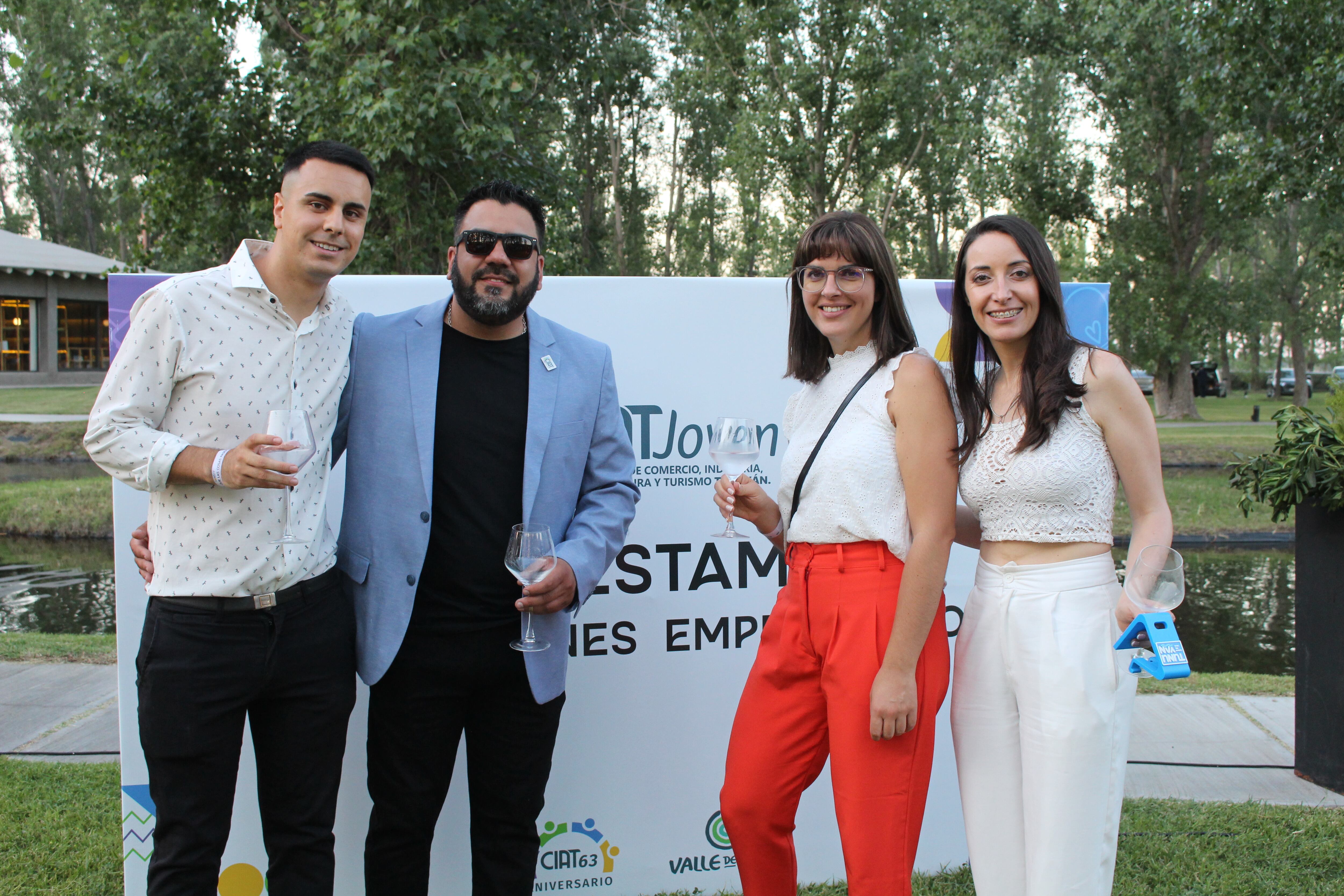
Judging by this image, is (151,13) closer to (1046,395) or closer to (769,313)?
(769,313)

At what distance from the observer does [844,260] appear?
231cm

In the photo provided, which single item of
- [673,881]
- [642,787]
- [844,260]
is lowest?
[673,881]

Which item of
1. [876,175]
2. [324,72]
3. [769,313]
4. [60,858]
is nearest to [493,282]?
[769,313]

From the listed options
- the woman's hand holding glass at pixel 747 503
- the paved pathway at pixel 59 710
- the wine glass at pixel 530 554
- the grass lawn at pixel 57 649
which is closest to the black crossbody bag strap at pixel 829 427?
the woman's hand holding glass at pixel 747 503

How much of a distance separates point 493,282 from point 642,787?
1993 mm

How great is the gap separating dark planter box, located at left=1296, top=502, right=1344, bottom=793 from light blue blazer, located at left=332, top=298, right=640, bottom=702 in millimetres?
3373

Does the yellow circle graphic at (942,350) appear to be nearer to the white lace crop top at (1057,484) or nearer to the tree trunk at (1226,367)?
the white lace crop top at (1057,484)

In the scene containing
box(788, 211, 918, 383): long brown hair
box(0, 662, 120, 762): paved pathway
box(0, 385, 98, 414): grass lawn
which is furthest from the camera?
box(0, 385, 98, 414): grass lawn

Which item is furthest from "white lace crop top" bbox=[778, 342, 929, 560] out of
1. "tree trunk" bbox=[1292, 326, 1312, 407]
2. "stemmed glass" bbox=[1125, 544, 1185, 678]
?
"tree trunk" bbox=[1292, 326, 1312, 407]

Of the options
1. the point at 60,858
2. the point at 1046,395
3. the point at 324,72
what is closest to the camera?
the point at 1046,395

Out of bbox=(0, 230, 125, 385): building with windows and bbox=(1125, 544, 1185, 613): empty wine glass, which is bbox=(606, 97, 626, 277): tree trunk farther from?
bbox=(1125, 544, 1185, 613): empty wine glass

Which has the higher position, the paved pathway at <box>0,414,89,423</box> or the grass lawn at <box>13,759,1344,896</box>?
the paved pathway at <box>0,414,89,423</box>

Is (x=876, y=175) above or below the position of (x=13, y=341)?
above

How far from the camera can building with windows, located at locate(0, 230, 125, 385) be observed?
2809 cm
